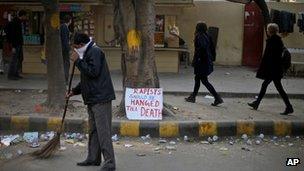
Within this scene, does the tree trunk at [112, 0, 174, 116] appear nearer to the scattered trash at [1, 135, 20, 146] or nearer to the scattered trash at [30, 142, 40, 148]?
the scattered trash at [30, 142, 40, 148]

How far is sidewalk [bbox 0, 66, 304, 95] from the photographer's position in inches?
484

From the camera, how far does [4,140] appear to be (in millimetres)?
8070

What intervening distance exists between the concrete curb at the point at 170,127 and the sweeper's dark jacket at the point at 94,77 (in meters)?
2.24

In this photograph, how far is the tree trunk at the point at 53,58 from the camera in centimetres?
938

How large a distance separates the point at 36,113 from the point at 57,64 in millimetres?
931

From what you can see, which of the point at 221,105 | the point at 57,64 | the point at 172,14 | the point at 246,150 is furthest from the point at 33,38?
the point at 246,150

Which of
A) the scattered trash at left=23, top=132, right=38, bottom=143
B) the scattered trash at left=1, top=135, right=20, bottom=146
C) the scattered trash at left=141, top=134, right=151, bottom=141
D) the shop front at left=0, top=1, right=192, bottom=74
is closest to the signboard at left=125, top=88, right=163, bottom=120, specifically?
the scattered trash at left=141, top=134, right=151, bottom=141

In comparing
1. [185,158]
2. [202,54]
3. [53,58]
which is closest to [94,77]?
[185,158]

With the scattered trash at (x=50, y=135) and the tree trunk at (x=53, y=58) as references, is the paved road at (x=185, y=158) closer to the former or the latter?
the scattered trash at (x=50, y=135)

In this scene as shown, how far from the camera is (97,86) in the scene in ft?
20.8

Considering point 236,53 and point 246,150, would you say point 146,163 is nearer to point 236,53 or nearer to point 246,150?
point 246,150

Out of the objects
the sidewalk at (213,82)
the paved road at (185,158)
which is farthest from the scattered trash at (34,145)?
the sidewalk at (213,82)

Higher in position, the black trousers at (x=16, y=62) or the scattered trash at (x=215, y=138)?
the black trousers at (x=16, y=62)

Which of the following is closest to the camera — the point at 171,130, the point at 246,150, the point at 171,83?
the point at 246,150
